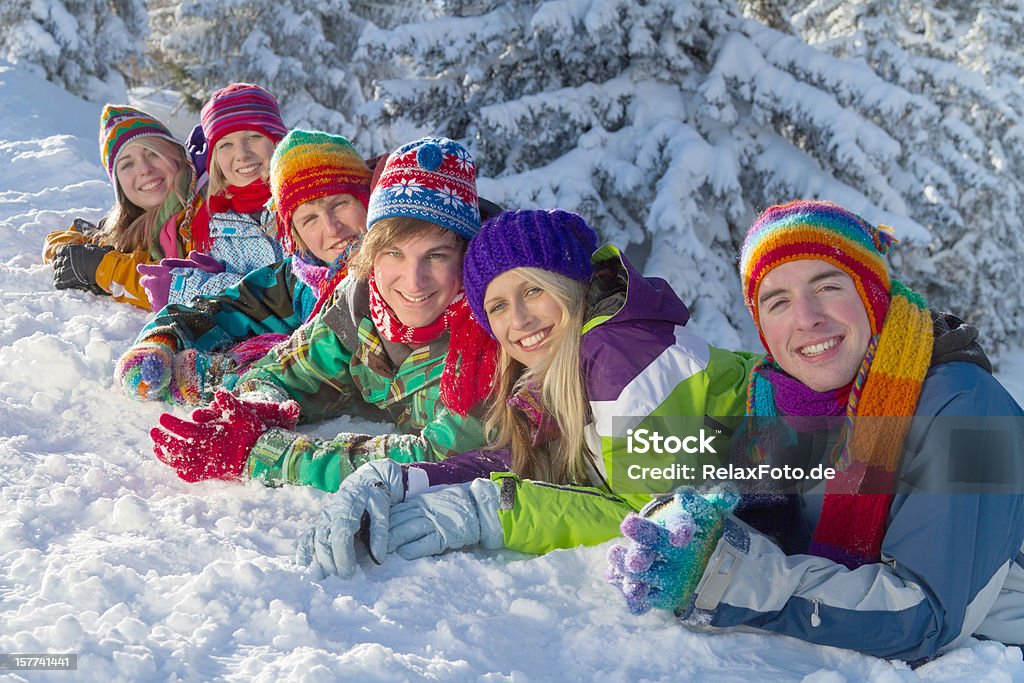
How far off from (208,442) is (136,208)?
9.63 ft

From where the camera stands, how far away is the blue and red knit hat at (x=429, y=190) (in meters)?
3.02

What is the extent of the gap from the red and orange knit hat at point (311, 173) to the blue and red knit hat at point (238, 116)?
1143mm

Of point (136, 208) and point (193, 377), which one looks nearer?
point (193, 377)

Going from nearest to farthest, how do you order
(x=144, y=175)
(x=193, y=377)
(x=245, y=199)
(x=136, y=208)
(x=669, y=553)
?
(x=669, y=553)
(x=193, y=377)
(x=245, y=199)
(x=144, y=175)
(x=136, y=208)

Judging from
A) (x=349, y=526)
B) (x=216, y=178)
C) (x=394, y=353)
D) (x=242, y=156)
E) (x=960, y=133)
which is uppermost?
(x=960, y=133)

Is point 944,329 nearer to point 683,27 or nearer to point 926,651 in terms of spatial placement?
point 926,651

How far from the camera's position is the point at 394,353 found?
3209mm

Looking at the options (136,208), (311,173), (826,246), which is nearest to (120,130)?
(136,208)

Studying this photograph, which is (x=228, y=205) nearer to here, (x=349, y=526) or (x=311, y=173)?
(x=311, y=173)

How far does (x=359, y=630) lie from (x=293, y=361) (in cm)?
173

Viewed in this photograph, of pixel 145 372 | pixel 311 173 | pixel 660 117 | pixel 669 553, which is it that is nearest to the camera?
pixel 669 553

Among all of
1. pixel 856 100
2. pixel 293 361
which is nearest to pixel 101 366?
pixel 293 361

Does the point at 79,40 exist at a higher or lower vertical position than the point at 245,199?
higher

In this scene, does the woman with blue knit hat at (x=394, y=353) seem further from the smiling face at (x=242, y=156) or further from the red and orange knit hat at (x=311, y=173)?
the smiling face at (x=242, y=156)
